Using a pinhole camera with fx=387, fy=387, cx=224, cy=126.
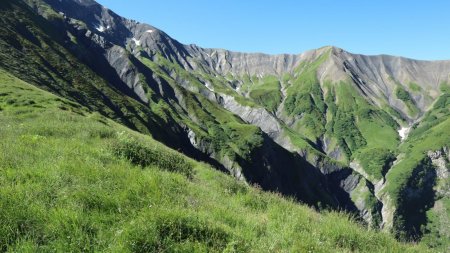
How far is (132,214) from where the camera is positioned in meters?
8.27

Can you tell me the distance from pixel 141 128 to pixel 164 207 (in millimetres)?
106090

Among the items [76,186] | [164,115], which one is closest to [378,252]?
[76,186]

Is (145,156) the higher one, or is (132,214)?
(132,214)

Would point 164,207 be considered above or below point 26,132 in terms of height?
above

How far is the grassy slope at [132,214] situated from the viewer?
718cm

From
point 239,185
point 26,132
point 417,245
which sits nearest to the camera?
point 417,245

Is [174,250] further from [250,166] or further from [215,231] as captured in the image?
[250,166]

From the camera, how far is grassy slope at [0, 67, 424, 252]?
718 cm

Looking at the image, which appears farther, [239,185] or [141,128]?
[141,128]

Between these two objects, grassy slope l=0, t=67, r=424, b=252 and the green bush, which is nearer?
grassy slope l=0, t=67, r=424, b=252

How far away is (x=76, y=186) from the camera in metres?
9.08

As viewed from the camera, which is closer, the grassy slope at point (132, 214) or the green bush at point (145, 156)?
the grassy slope at point (132, 214)

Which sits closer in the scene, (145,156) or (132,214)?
(132,214)

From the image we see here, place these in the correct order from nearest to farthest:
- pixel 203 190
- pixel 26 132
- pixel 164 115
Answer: pixel 203 190 → pixel 26 132 → pixel 164 115
